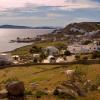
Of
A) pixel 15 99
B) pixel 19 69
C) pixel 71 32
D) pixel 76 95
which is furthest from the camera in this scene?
pixel 71 32

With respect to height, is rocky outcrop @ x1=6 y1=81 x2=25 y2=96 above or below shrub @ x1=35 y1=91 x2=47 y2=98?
above

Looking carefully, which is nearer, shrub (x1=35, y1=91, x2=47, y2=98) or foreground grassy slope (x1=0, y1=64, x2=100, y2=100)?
shrub (x1=35, y1=91, x2=47, y2=98)

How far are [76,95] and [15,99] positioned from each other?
290cm

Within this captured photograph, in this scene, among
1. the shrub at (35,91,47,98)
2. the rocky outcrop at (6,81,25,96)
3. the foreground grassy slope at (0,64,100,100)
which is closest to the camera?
the rocky outcrop at (6,81,25,96)

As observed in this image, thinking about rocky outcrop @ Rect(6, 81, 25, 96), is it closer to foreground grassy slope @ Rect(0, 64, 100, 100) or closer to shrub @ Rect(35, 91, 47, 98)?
shrub @ Rect(35, 91, 47, 98)

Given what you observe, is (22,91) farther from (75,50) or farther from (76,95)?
(75,50)

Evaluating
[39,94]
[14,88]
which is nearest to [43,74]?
[39,94]

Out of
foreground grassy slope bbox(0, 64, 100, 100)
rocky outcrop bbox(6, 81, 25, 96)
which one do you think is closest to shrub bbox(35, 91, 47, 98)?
rocky outcrop bbox(6, 81, 25, 96)

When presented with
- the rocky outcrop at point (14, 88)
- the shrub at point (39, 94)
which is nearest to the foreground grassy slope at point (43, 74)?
the shrub at point (39, 94)

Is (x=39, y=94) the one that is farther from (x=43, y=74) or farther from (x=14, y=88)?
(x=43, y=74)

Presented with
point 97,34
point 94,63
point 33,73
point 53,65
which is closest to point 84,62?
point 94,63

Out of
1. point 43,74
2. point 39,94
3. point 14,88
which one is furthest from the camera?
point 43,74

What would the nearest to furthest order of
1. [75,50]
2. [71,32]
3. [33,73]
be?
[33,73] → [75,50] → [71,32]

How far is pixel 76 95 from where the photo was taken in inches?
611
